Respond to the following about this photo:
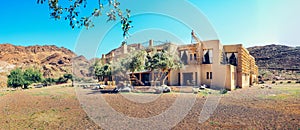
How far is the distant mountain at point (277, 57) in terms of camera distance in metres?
63.9

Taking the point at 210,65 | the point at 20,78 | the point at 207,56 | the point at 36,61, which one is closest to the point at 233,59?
the point at 207,56

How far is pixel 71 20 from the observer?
3.40 meters

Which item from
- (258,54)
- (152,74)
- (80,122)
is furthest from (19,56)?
(80,122)

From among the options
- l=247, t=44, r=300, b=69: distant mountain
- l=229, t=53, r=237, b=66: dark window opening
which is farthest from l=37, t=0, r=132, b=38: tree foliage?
l=247, t=44, r=300, b=69: distant mountain

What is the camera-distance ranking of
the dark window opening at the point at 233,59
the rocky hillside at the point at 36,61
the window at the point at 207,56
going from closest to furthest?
the window at the point at 207,56 < the dark window opening at the point at 233,59 < the rocky hillside at the point at 36,61

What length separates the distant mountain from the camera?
63944mm

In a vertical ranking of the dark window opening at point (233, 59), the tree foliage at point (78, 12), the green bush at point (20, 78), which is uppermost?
the dark window opening at point (233, 59)

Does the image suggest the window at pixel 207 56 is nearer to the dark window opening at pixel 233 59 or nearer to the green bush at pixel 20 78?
the dark window opening at pixel 233 59

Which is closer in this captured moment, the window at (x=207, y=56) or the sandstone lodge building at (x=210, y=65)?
the sandstone lodge building at (x=210, y=65)

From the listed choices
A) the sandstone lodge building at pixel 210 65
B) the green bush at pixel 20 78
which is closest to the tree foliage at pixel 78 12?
the sandstone lodge building at pixel 210 65

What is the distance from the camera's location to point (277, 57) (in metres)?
71.3

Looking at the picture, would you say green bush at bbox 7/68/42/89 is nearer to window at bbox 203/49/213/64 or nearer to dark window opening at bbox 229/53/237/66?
window at bbox 203/49/213/64

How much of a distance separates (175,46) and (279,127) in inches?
901

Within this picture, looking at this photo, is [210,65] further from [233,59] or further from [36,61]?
[36,61]
